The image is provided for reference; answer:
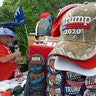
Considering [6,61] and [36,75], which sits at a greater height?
[36,75]

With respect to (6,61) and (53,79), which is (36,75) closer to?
(53,79)

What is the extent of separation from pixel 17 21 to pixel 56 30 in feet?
19.4

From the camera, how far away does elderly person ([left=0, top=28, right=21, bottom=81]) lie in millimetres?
3725

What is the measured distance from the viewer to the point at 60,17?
2021 mm

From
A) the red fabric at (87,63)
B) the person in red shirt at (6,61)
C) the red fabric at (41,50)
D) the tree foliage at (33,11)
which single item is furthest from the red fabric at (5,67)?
the tree foliage at (33,11)

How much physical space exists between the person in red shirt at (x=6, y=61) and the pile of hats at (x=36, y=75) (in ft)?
5.81

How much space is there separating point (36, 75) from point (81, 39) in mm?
334

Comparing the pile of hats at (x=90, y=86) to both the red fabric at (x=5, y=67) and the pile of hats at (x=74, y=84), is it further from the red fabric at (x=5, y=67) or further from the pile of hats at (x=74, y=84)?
the red fabric at (x=5, y=67)

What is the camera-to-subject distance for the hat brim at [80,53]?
5.55 ft

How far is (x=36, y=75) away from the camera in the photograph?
189 centimetres

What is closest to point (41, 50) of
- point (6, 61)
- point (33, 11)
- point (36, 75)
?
point (36, 75)

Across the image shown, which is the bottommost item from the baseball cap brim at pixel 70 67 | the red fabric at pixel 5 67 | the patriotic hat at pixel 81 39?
the red fabric at pixel 5 67

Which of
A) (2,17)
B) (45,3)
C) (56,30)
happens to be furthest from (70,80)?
(2,17)

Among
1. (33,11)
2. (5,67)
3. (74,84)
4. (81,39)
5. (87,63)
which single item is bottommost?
(5,67)
